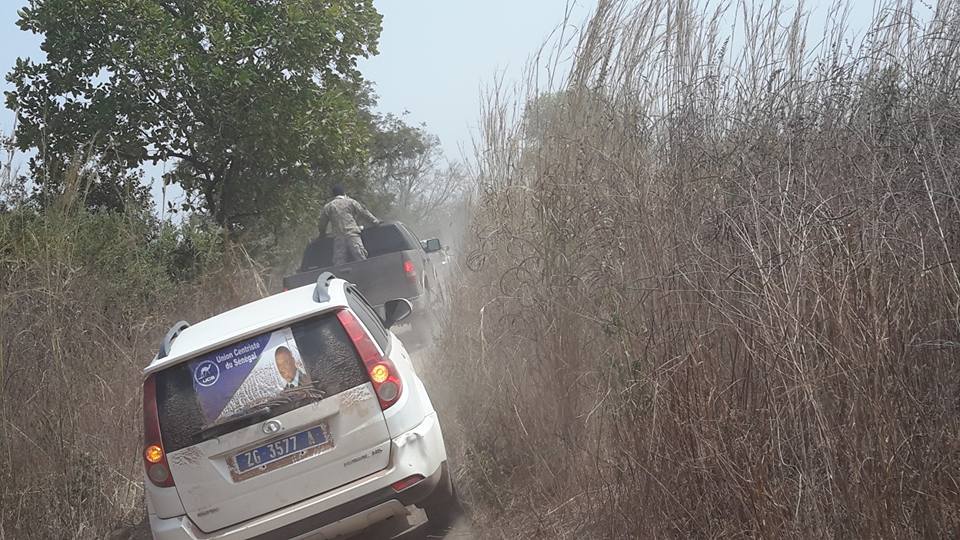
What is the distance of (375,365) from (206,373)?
37.8 inches

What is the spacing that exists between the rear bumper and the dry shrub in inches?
70.2

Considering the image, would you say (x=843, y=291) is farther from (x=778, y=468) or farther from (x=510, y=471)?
(x=510, y=471)

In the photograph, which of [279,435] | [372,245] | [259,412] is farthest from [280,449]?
[372,245]

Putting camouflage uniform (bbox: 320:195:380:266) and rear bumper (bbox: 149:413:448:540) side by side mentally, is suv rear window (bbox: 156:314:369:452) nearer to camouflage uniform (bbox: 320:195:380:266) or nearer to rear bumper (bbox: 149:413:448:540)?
rear bumper (bbox: 149:413:448:540)

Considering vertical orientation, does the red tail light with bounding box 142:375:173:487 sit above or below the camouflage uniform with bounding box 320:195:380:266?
below

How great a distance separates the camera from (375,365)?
5.63 m

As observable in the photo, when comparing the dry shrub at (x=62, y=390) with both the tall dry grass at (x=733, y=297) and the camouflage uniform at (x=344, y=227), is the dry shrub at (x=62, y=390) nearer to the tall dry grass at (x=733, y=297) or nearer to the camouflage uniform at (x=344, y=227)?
the tall dry grass at (x=733, y=297)

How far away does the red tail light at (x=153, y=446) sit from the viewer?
17.8ft

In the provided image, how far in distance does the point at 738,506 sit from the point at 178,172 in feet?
40.5

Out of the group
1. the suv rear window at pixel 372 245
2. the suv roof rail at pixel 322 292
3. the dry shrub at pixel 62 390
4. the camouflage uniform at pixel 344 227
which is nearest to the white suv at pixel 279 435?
the suv roof rail at pixel 322 292

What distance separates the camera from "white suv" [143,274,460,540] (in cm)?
538

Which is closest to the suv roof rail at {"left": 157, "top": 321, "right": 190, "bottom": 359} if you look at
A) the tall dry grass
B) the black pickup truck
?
the tall dry grass

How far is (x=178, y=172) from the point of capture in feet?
47.5

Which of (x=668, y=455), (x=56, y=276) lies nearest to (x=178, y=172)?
(x=56, y=276)
